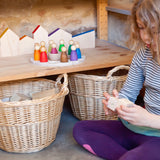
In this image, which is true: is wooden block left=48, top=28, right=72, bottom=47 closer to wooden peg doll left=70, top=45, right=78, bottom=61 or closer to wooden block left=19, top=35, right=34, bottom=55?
wooden block left=19, top=35, right=34, bottom=55

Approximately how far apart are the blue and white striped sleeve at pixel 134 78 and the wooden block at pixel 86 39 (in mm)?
845

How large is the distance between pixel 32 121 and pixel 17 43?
0.73 m

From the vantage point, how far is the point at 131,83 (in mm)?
1491

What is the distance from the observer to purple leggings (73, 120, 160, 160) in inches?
56.4

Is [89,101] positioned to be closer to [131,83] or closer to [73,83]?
[73,83]

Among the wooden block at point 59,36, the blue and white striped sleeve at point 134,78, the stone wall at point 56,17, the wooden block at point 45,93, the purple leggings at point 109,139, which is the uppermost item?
the stone wall at point 56,17

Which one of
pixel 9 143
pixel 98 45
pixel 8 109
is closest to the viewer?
pixel 8 109

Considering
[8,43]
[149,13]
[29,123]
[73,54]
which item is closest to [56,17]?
[8,43]

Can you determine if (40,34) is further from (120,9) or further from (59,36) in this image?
(120,9)

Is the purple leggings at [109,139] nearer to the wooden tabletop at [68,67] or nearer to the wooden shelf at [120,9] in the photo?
the wooden tabletop at [68,67]

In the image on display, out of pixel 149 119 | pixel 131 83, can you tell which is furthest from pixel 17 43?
pixel 149 119

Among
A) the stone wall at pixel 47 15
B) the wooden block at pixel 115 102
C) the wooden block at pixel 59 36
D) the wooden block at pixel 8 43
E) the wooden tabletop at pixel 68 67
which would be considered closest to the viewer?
the wooden block at pixel 115 102

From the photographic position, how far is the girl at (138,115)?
1199 mm

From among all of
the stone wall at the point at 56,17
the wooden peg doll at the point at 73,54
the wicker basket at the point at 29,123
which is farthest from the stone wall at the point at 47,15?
the wicker basket at the point at 29,123
